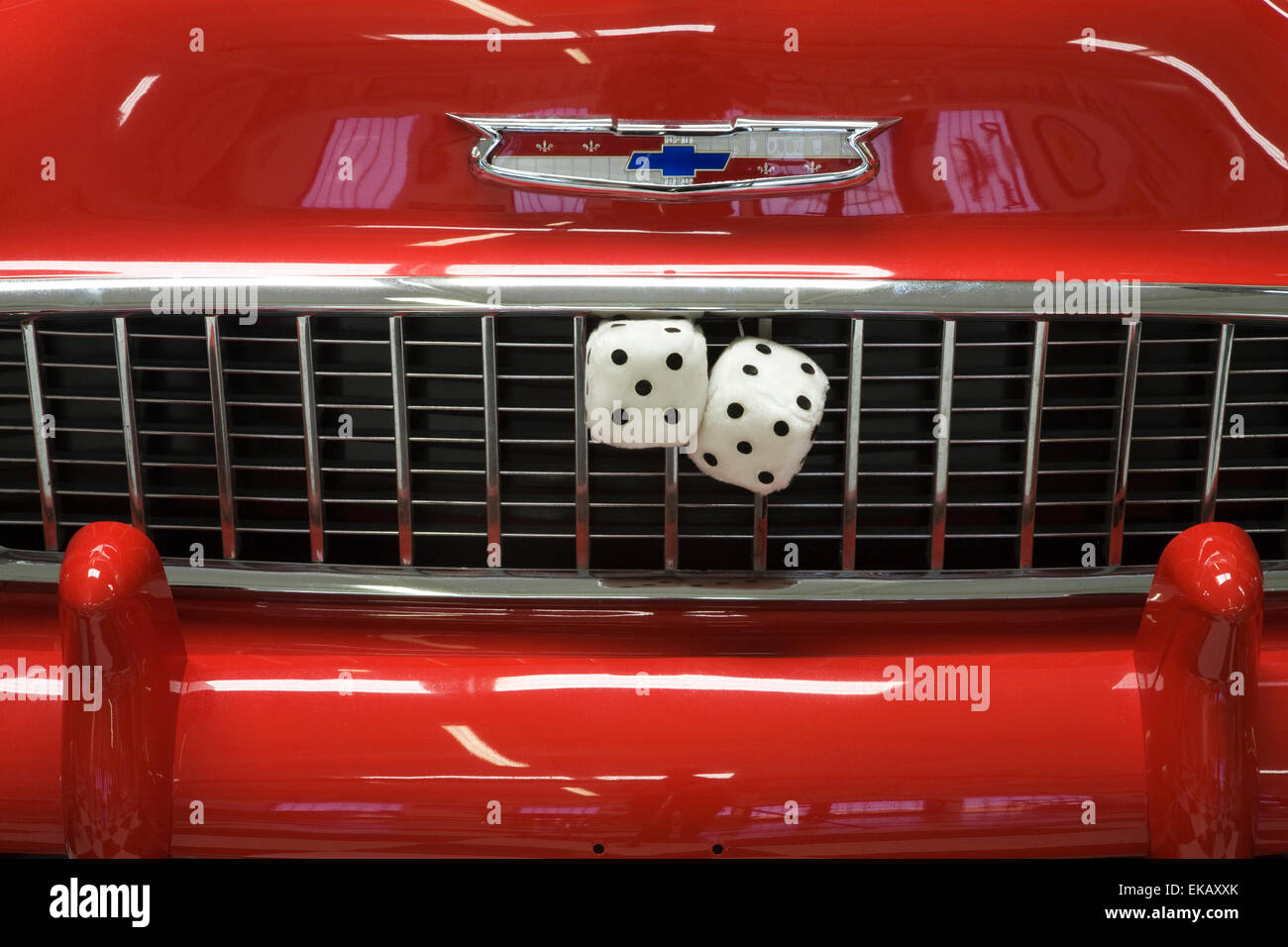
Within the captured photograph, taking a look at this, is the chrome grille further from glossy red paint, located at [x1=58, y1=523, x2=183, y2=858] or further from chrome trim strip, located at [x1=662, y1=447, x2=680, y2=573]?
glossy red paint, located at [x1=58, y1=523, x2=183, y2=858]

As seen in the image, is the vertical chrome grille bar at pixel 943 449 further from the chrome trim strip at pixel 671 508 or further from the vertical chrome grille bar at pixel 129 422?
the vertical chrome grille bar at pixel 129 422

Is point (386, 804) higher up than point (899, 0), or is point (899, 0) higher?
point (899, 0)

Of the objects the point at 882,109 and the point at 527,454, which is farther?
the point at 527,454

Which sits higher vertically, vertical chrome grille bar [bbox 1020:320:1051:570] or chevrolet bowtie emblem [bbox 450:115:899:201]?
chevrolet bowtie emblem [bbox 450:115:899:201]

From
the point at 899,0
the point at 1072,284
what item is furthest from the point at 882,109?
the point at 1072,284

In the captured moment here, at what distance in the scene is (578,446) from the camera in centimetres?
149

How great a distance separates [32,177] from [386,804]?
87 centimetres

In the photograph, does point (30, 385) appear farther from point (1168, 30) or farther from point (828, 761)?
point (1168, 30)

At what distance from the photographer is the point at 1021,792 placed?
136cm

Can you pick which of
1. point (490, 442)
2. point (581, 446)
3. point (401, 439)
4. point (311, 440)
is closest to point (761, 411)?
point (581, 446)

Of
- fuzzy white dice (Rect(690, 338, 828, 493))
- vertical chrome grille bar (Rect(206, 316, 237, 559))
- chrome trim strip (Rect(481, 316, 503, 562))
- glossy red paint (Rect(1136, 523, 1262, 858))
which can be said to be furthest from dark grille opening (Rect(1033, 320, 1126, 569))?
vertical chrome grille bar (Rect(206, 316, 237, 559))

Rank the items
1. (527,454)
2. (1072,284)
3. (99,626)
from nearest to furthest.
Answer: (99,626)
(1072,284)
(527,454)

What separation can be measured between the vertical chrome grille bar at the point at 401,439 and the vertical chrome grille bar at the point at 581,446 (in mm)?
209

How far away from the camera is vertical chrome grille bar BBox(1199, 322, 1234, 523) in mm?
1465
